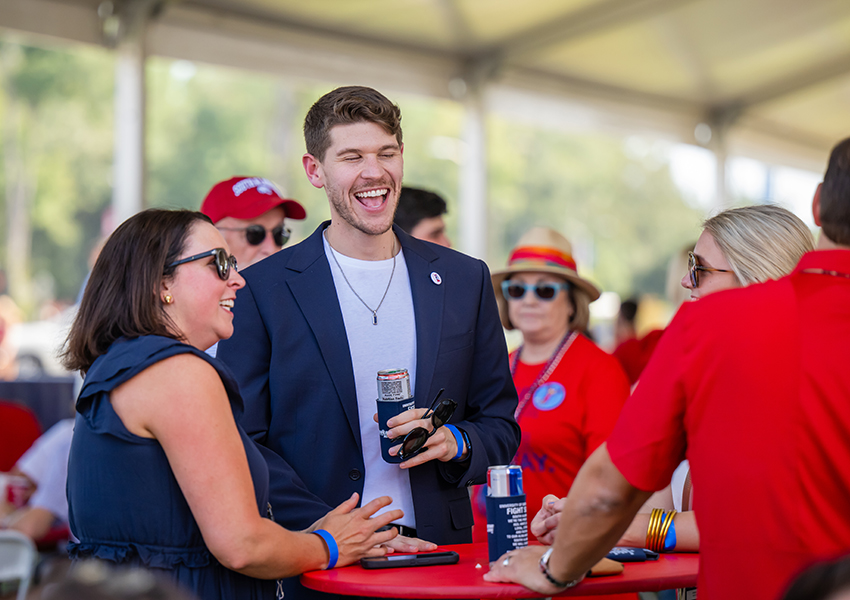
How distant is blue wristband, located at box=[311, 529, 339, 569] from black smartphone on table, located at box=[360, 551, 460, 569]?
0.21 feet

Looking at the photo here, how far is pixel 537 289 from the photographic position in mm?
3709

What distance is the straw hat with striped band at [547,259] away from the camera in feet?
12.2

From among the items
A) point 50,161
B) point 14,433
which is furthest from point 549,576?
point 50,161

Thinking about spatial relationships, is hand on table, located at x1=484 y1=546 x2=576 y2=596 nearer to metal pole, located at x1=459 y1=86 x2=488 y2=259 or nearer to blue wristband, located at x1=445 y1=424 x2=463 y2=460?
blue wristband, located at x1=445 y1=424 x2=463 y2=460

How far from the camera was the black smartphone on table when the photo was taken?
6.68 feet

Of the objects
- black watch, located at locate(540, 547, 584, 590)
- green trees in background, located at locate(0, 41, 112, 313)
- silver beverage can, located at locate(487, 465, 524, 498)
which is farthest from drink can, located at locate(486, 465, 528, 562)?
green trees in background, located at locate(0, 41, 112, 313)

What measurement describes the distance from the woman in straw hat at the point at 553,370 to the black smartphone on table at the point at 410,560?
113cm

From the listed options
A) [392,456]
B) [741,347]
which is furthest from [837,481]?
[392,456]

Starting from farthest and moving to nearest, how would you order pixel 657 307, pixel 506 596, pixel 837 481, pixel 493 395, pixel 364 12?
pixel 657 307
pixel 364 12
pixel 493 395
pixel 506 596
pixel 837 481

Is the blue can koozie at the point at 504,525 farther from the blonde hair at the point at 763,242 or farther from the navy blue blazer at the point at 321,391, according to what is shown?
the blonde hair at the point at 763,242

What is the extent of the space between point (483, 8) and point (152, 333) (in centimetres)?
558

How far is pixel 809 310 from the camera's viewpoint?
4.82 ft

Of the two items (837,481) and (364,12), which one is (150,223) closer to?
(837,481)

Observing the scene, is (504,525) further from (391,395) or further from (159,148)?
(159,148)
